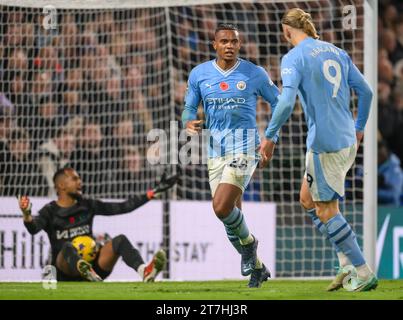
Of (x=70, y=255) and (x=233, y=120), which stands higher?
(x=233, y=120)

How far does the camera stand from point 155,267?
416 inches

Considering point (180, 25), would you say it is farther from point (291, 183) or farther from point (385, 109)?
point (385, 109)

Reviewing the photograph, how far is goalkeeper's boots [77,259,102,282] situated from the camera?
419 inches

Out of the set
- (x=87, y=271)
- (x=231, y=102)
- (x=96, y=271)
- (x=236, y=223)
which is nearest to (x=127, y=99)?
(x=96, y=271)

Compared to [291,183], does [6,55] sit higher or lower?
higher

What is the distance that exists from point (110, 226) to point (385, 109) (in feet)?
17.8

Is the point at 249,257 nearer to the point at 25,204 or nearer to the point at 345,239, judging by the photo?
the point at 345,239

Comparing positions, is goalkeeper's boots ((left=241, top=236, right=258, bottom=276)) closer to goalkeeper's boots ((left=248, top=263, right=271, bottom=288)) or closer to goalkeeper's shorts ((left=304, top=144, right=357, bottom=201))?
goalkeeper's boots ((left=248, top=263, right=271, bottom=288))

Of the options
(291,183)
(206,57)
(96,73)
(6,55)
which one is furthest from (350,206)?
(6,55)

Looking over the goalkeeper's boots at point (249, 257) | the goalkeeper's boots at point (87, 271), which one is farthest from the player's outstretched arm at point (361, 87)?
the goalkeeper's boots at point (87, 271)

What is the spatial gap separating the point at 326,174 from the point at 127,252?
366 cm

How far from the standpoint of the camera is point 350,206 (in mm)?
13391

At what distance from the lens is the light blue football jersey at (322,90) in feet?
Answer: 26.1

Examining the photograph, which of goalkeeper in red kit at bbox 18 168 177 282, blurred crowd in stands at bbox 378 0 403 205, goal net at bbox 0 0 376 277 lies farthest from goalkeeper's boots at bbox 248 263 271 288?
blurred crowd in stands at bbox 378 0 403 205
